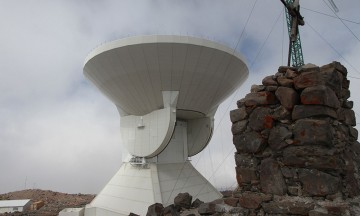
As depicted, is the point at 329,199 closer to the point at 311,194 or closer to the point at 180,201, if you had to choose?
the point at 311,194

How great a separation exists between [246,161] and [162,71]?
1192cm

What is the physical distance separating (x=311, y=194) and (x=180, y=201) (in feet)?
16.3

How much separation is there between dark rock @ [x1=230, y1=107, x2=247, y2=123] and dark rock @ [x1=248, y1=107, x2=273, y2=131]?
0.56 feet

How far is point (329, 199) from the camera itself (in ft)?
12.3

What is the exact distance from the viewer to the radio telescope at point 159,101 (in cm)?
1560

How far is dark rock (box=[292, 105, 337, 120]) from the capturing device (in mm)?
4020

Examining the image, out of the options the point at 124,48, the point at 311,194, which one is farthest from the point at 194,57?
the point at 311,194

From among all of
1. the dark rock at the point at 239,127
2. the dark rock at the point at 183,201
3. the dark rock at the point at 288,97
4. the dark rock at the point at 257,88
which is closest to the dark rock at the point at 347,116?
the dark rock at the point at 288,97

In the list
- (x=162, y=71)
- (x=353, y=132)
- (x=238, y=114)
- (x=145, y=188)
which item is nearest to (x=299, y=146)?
(x=238, y=114)

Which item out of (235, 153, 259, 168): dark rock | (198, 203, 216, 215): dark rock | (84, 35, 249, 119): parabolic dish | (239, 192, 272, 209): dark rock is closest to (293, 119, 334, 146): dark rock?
(235, 153, 259, 168): dark rock

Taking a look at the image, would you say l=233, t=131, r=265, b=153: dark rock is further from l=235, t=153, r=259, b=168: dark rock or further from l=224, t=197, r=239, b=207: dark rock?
l=224, t=197, r=239, b=207: dark rock

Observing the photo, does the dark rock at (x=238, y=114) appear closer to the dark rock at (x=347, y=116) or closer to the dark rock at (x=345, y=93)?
the dark rock at (x=347, y=116)

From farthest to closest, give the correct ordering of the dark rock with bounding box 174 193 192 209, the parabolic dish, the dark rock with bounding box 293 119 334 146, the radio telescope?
1. the radio telescope
2. the parabolic dish
3. the dark rock with bounding box 174 193 192 209
4. the dark rock with bounding box 293 119 334 146

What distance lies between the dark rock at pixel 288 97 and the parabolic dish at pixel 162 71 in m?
11.4
